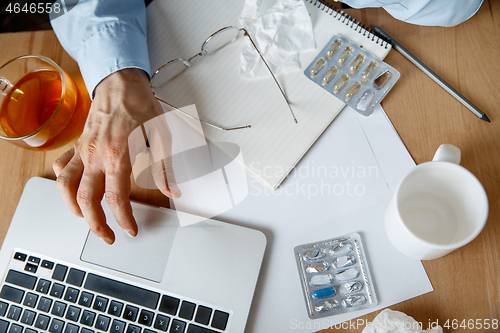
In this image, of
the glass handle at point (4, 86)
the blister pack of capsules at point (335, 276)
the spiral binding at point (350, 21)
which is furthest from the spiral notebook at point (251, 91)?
the glass handle at point (4, 86)

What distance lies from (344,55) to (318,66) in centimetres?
4

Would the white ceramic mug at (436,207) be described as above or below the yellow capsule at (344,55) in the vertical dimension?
below

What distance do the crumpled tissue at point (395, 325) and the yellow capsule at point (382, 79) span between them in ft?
0.97

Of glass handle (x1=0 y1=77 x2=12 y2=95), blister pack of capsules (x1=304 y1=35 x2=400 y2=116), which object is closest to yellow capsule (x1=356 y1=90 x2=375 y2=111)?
blister pack of capsules (x1=304 y1=35 x2=400 y2=116)

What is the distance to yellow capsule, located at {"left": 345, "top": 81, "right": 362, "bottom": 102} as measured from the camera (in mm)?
459

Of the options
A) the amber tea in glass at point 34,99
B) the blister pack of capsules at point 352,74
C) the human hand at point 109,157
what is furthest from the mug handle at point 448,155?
the amber tea in glass at point 34,99

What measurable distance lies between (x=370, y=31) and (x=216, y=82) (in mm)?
246

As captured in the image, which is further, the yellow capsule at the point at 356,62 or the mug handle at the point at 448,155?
the yellow capsule at the point at 356,62

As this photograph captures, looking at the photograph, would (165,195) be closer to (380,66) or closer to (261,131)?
(261,131)

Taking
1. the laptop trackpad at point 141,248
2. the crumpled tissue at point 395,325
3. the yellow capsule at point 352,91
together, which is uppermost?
the yellow capsule at point 352,91

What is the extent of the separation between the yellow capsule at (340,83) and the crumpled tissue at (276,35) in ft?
0.21

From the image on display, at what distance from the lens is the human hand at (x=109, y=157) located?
43 cm

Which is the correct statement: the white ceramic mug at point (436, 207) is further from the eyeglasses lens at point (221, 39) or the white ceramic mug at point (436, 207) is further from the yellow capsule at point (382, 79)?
the eyeglasses lens at point (221, 39)

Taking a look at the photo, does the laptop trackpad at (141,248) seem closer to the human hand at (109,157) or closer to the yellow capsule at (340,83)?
the human hand at (109,157)
